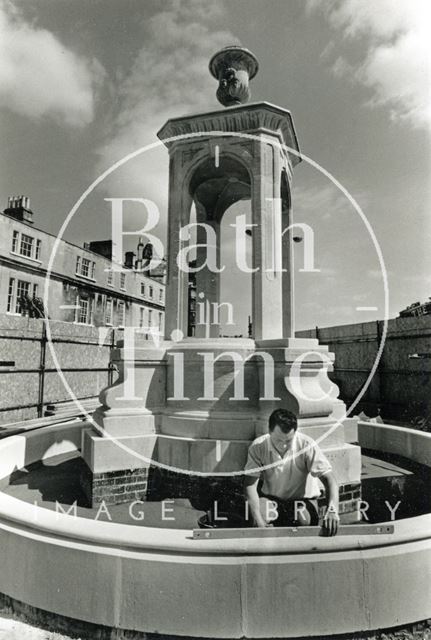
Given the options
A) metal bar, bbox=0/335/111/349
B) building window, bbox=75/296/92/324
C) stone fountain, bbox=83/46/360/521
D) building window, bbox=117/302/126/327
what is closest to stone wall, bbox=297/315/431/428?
stone fountain, bbox=83/46/360/521

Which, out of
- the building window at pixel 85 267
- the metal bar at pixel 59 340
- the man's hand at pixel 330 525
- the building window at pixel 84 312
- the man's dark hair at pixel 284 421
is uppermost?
the building window at pixel 85 267

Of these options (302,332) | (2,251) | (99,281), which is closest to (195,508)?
(302,332)

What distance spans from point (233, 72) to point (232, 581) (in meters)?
7.00

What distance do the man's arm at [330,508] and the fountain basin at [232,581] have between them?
0.08 meters

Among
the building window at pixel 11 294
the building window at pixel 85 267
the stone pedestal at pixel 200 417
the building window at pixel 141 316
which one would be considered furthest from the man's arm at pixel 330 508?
the building window at pixel 141 316

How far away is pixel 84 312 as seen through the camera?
113 ft

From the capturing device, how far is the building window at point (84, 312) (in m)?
33.4

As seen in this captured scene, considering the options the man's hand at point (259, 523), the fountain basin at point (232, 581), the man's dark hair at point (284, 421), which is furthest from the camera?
the man's dark hair at point (284, 421)

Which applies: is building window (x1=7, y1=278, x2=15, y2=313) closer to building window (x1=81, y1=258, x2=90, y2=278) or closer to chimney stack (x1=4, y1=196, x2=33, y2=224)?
chimney stack (x1=4, y1=196, x2=33, y2=224)

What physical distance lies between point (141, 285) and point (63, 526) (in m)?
40.5

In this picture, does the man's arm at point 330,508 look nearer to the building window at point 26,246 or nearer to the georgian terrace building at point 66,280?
the georgian terrace building at point 66,280

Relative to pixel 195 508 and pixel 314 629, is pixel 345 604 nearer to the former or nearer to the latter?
pixel 314 629

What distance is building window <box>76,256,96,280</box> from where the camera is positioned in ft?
107

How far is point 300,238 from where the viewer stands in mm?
7449
